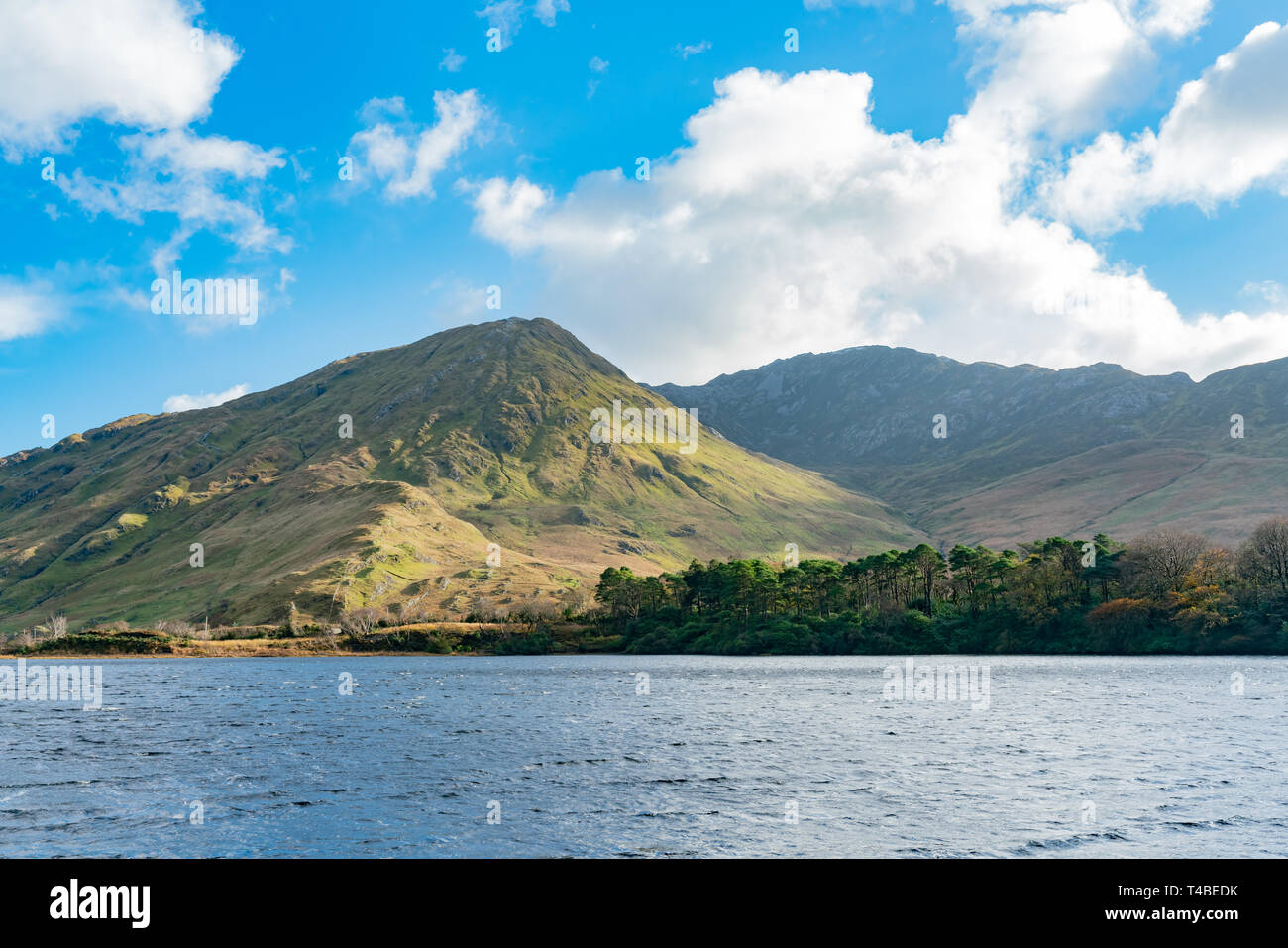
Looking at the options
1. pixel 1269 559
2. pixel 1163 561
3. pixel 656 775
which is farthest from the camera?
pixel 1163 561

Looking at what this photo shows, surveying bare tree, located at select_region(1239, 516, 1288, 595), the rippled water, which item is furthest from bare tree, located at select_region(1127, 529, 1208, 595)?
the rippled water

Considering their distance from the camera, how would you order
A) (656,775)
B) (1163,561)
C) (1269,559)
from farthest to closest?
(1163,561) → (1269,559) → (656,775)

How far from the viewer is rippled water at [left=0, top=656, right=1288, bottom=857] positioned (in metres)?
34.9

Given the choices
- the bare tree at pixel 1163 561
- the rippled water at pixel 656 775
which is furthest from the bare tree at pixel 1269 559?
the rippled water at pixel 656 775

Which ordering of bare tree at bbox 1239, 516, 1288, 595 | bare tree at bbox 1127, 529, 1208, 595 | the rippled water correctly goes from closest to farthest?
the rippled water
bare tree at bbox 1239, 516, 1288, 595
bare tree at bbox 1127, 529, 1208, 595

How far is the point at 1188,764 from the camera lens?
5306 centimetres

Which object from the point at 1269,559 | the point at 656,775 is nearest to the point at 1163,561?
the point at 1269,559

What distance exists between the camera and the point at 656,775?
1961 inches

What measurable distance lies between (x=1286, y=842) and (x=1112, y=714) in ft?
160

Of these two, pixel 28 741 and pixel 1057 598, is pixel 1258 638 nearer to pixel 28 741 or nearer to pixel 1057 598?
pixel 1057 598

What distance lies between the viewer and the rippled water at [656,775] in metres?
34.9

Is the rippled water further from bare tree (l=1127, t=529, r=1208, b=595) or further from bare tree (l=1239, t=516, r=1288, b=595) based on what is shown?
bare tree (l=1239, t=516, r=1288, b=595)

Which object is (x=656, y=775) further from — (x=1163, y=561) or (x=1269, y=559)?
(x=1269, y=559)
